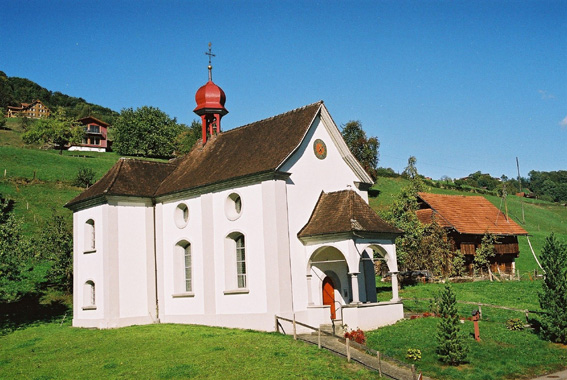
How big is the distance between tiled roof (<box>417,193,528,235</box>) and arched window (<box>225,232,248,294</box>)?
24.6 m

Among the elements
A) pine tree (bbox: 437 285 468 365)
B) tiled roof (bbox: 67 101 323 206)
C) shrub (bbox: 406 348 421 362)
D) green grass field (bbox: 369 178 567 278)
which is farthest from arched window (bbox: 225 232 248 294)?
green grass field (bbox: 369 178 567 278)

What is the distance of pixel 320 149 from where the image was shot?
1005 inches

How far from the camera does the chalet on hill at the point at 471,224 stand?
44844mm

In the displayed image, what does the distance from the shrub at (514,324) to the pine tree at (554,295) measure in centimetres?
103

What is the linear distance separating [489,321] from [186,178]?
53.0 feet

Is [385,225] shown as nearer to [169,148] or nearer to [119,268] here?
[119,268]

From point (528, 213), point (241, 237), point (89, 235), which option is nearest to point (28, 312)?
point (89, 235)

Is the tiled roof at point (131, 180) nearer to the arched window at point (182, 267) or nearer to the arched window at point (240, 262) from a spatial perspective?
the arched window at point (182, 267)

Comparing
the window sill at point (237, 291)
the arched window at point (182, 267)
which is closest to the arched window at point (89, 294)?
the arched window at point (182, 267)

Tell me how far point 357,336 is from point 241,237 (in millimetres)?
7303

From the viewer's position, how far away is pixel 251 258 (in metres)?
23.8

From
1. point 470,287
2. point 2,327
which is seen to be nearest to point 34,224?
point 2,327

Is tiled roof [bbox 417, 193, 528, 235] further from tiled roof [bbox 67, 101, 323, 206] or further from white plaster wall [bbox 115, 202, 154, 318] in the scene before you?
white plaster wall [bbox 115, 202, 154, 318]

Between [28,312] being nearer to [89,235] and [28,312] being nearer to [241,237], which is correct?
[89,235]
